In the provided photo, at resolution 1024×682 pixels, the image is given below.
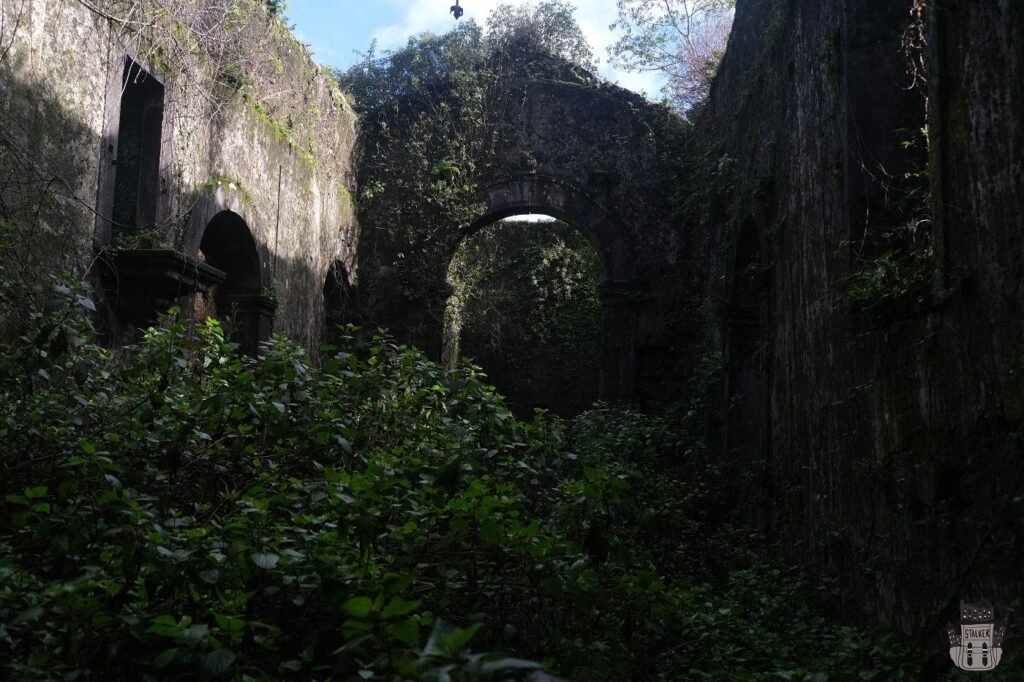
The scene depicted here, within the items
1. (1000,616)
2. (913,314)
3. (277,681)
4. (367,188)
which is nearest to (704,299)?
(367,188)

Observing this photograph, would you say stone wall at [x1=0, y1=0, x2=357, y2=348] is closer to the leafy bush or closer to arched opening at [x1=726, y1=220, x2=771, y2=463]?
the leafy bush

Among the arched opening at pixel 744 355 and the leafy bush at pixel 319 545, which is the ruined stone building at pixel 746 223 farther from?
the leafy bush at pixel 319 545

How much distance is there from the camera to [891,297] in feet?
14.3

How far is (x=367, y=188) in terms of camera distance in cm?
1254

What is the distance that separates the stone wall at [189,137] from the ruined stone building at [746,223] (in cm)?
3

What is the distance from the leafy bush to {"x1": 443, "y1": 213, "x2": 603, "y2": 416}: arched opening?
39.2ft

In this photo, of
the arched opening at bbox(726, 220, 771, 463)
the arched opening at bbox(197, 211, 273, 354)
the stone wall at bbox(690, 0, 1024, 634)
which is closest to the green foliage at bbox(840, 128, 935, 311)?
the stone wall at bbox(690, 0, 1024, 634)

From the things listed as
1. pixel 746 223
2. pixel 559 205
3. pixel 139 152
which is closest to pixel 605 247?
pixel 559 205

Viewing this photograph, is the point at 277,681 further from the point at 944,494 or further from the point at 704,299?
the point at 704,299

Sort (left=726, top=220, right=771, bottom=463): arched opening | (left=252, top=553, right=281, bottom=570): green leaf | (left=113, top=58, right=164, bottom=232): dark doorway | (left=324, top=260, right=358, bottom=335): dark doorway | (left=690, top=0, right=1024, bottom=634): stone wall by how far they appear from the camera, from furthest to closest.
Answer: (left=324, top=260, right=358, bottom=335): dark doorway → (left=726, top=220, right=771, bottom=463): arched opening → (left=113, top=58, right=164, bottom=232): dark doorway → (left=690, top=0, right=1024, bottom=634): stone wall → (left=252, top=553, right=281, bottom=570): green leaf

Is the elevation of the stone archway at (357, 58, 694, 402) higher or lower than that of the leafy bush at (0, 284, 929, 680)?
higher

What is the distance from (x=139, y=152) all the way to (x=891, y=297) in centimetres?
564

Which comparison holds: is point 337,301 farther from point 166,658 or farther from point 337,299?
point 166,658

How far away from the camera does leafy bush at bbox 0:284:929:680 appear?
7.66 feet
